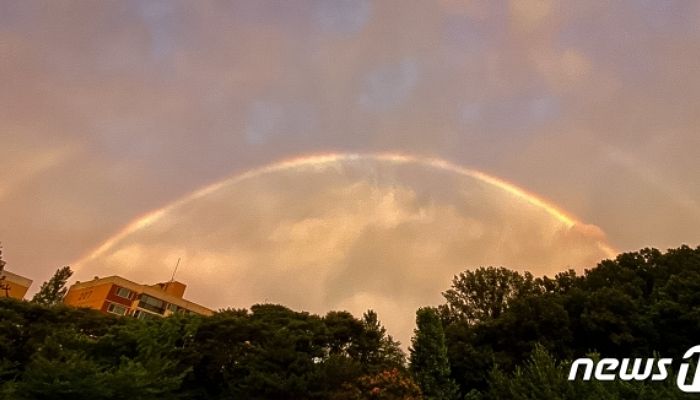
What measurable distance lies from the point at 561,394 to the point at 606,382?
205 cm

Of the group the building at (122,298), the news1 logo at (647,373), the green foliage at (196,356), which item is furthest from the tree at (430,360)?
the building at (122,298)

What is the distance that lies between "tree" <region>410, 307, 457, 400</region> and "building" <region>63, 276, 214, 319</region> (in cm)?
5392

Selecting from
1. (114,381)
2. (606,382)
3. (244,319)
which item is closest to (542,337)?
(606,382)

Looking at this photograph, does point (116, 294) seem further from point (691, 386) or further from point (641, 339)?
point (691, 386)

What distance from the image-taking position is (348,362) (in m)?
26.2

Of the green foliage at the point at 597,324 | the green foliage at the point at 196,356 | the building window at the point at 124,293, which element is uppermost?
the building window at the point at 124,293

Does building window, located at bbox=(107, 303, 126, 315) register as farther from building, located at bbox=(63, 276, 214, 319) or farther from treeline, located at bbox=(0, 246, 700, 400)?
treeline, located at bbox=(0, 246, 700, 400)

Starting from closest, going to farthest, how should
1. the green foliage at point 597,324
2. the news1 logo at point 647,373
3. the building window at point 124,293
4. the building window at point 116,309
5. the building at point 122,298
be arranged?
the news1 logo at point 647,373, the green foliage at point 597,324, the building window at point 116,309, the building at point 122,298, the building window at point 124,293

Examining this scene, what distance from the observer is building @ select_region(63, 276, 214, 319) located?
7575 cm

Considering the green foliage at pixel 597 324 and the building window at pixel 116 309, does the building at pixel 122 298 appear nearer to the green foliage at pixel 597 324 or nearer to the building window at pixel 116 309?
the building window at pixel 116 309

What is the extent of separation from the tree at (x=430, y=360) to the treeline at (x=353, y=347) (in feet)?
0.23

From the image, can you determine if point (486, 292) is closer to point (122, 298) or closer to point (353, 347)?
point (353, 347)

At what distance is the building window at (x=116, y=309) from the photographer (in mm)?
74688

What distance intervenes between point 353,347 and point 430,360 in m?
5.02
